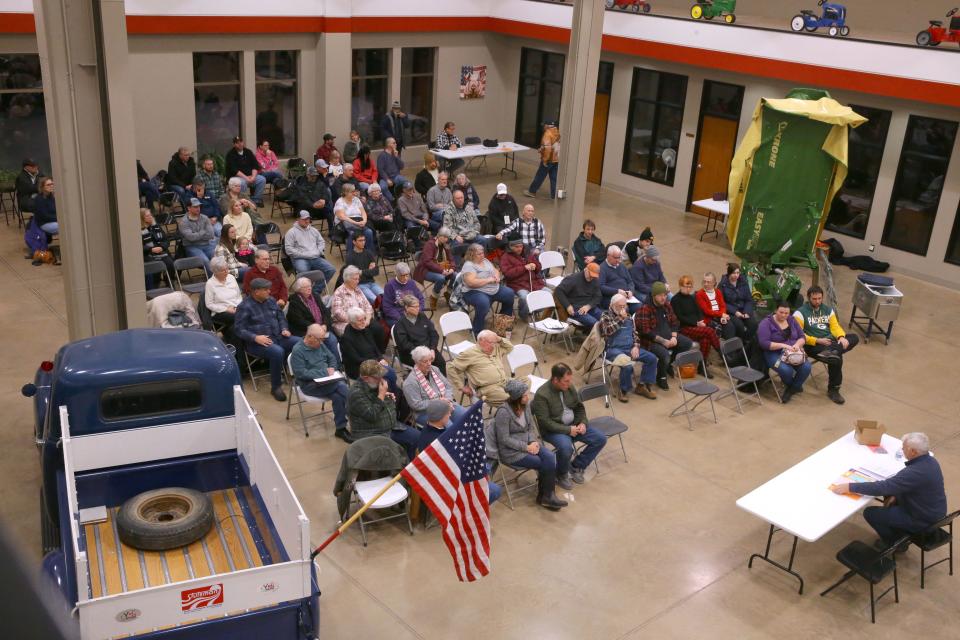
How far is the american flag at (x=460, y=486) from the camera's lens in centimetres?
646

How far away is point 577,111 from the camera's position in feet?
46.4

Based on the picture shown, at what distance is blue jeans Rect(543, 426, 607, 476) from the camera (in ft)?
29.4

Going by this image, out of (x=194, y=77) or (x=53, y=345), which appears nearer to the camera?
(x=53, y=345)

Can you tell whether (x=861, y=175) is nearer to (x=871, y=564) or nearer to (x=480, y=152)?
(x=480, y=152)

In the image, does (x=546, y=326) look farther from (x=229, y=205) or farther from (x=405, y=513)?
(x=229, y=205)

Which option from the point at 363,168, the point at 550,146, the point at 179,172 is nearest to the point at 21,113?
the point at 179,172

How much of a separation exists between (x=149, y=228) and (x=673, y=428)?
297 inches

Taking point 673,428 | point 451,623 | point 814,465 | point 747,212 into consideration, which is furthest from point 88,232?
point 747,212

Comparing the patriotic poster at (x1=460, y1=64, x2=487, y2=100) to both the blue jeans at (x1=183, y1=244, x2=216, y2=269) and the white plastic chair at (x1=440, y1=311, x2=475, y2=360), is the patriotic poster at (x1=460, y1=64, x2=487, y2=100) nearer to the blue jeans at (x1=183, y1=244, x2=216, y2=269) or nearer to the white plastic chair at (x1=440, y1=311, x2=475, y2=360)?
the blue jeans at (x1=183, y1=244, x2=216, y2=269)

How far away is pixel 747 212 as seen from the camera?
44.9 feet

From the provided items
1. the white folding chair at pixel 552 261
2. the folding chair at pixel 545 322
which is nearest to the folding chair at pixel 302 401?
the folding chair at pixel 545 322

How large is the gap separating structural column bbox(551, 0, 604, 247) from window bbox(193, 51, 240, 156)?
753cm

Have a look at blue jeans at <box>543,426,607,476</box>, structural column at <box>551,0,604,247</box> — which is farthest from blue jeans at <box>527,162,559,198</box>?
blue jeans at <box>543,426,607,476</box>

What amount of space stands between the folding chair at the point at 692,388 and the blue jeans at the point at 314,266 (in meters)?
4.86
